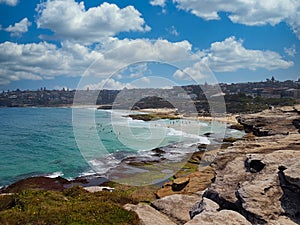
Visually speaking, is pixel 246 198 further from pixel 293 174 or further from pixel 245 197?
pixel 293 174

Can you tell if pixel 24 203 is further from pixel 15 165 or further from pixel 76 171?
pixel 15 165

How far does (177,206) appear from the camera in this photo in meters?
11.8

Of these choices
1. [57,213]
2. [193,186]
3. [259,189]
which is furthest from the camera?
[193,186]

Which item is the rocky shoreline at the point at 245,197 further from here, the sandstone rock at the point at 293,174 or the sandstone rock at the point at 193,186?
the sandstone rock at the point at 193,186

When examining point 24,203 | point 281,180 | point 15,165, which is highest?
point 281,180

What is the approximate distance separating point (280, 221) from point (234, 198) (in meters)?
1.84

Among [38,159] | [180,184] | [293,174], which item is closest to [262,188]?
[293,174]

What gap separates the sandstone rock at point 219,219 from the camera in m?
7.49

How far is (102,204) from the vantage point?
10469 millimetres

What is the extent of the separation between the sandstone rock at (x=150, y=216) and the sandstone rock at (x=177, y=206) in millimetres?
393

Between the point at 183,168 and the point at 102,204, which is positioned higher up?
the point at 102,204

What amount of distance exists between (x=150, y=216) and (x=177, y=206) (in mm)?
1887

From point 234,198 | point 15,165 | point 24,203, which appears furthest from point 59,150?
point 234,198

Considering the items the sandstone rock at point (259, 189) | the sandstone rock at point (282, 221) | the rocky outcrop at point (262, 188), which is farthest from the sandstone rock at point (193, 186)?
the sandstone rock at point (282, 221)
